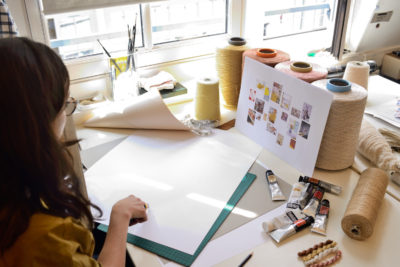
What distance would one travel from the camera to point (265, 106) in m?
1.14

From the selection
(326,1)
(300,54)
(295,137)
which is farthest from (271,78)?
(326,1)

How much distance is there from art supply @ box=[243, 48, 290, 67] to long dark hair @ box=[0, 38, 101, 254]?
2.40 ft

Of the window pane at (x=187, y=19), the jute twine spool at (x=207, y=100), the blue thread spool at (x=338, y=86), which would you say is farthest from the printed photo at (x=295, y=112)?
the window pane at (x=187, y=19)

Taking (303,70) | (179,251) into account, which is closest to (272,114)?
(303,70)

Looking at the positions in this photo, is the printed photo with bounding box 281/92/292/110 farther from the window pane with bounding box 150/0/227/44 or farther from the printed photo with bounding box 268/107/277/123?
the window pane with bounding box 150/0/227/44

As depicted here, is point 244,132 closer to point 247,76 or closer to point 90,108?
point 247,76

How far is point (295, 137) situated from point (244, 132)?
23 cm

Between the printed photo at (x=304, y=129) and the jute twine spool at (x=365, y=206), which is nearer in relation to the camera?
the jute twine spool at (x=365, y=206)

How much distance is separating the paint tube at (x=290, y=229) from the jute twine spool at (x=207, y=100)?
21.8 inches

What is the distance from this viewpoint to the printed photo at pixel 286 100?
41.4 inches

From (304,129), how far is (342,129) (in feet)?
0.32

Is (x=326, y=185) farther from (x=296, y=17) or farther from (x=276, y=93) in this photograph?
(x=296, y=17)

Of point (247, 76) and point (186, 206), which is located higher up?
point (247, 76)

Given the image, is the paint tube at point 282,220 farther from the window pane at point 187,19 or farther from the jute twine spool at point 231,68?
the window pane at point 187,19
